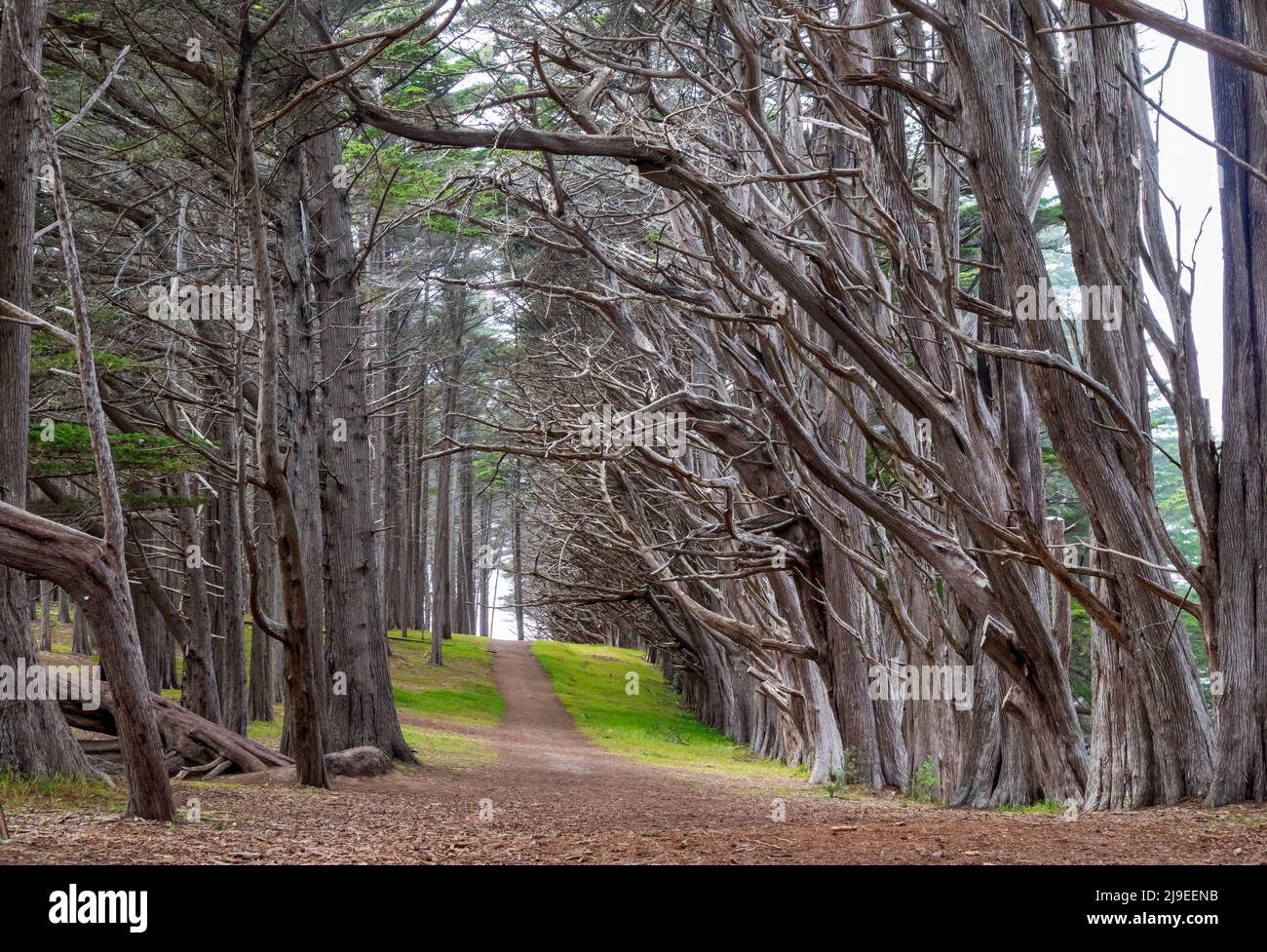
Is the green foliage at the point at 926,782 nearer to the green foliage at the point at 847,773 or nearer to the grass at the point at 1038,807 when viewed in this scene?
the green foliage at the point at 847,773

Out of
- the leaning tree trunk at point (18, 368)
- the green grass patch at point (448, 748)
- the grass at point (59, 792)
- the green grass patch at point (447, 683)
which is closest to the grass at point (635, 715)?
the green grass patch at point (447, 683)

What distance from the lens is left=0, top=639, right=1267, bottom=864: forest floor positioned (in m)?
5.46

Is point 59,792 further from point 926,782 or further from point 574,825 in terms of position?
point 926,782

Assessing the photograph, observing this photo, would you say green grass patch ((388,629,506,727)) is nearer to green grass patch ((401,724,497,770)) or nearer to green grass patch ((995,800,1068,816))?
green grass patch ((401,724,497,770))

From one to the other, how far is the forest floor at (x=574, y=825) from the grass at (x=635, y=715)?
161 inches

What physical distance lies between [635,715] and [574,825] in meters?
24.7

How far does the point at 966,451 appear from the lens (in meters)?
8.41

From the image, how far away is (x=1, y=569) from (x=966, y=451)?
7257mm

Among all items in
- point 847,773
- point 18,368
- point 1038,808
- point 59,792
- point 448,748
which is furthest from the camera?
point 448,748

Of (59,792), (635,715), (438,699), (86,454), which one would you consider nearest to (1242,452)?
(59,792)

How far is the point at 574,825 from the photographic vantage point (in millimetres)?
9008

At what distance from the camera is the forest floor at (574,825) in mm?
5461
